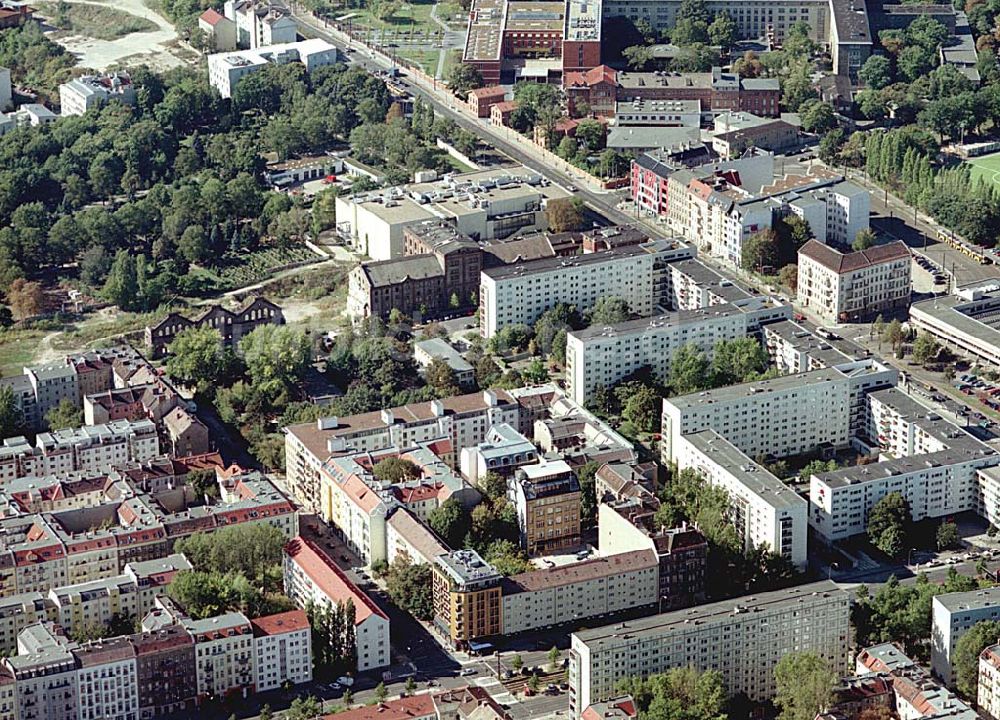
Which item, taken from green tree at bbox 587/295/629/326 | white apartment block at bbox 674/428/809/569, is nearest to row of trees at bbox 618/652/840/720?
white apartment block at bbox 674/428/809/569

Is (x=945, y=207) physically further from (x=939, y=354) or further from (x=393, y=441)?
(x=393, y=441)

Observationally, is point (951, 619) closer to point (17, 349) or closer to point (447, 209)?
point (447, 209)

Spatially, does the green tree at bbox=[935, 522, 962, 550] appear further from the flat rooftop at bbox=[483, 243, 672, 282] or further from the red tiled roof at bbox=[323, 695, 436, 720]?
the flat rooftop at bbox=[483, 243, 672, 282]

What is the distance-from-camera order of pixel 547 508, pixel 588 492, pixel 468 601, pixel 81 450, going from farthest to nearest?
pixel 81 450, pixel 588 492, pixel 547 508, pixel 468 601

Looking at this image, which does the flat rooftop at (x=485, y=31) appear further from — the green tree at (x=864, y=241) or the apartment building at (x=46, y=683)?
the apartment building at (x=46, y=683)

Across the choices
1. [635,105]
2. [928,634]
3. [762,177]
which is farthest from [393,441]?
[635,105]

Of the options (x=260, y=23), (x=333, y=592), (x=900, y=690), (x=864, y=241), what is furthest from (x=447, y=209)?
(x=900, y=690)
